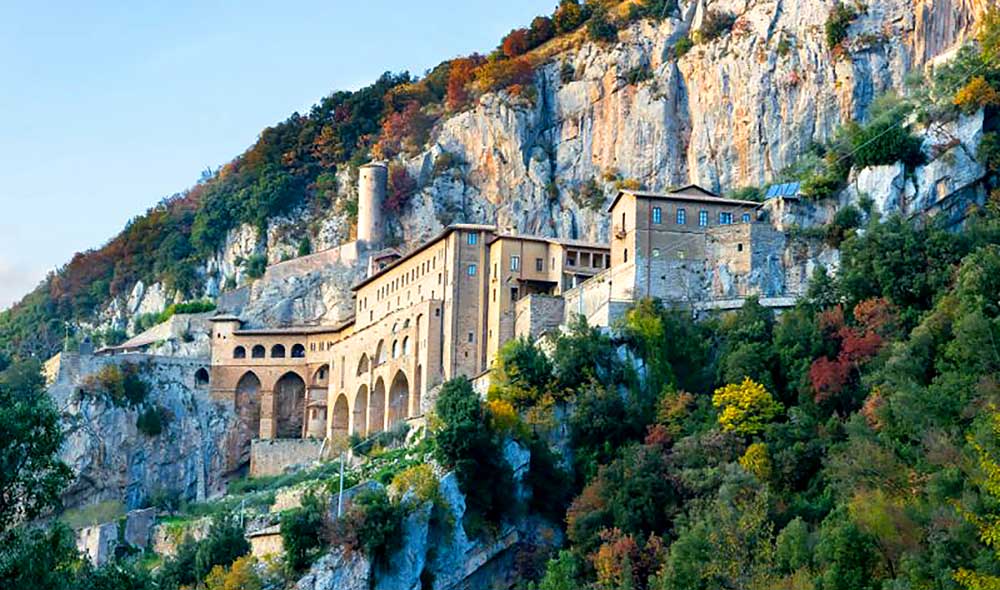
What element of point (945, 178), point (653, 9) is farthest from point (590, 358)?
point (653, 9)

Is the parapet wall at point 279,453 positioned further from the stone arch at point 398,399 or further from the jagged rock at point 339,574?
the jagged rock at point 339,574

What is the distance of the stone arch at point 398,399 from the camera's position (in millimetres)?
77062

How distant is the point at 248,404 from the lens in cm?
8700

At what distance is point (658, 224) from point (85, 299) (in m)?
51.1

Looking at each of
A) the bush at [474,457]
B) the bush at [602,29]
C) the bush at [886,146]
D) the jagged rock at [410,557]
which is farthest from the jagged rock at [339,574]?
the bush at [602,29]

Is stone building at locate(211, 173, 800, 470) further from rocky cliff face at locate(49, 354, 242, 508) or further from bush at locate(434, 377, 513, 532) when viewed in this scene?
bush at locate(434, 377, 513, 532)

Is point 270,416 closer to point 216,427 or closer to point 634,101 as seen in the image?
point 216,427

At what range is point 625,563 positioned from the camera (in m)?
55.7

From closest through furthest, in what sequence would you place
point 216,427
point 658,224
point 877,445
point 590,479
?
1. point 877,445
2. point 590,479
3. point 658,224
4. point 216,427

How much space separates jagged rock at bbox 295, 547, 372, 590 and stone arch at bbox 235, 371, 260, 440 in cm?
2763

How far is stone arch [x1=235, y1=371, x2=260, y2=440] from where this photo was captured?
86312mm

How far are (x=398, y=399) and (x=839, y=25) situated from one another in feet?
84.5

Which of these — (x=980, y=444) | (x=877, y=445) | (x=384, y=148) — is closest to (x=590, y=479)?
(x=877, y=445)

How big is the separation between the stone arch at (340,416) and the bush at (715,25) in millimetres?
24552
